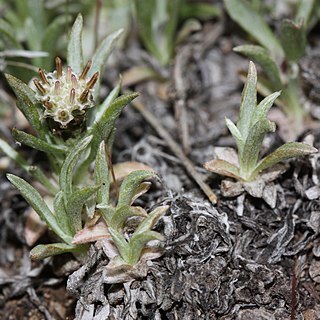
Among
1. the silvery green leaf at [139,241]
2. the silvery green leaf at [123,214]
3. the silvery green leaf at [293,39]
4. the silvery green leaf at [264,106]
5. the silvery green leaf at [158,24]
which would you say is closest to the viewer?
the silvery green leaf at [139,241]

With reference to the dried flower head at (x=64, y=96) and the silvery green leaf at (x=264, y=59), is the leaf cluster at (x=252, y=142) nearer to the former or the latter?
the silvery green leaf at (x=264, y=59)

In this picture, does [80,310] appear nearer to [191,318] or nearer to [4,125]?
[191,318]

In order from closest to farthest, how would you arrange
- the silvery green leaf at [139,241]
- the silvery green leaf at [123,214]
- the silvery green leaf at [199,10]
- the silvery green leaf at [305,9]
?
the silvery green leaf at [139,241] → the silvery green leaf at [123,214] → the silvery green leaf at [305,9] → the silvery green leaf at [199,10]

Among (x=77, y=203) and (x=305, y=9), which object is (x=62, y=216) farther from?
(x=305, y=9)

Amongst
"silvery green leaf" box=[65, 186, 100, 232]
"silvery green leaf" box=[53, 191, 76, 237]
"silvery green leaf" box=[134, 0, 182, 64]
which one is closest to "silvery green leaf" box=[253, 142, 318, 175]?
"silvery green leaf" box=[65, 186, 100, 232]

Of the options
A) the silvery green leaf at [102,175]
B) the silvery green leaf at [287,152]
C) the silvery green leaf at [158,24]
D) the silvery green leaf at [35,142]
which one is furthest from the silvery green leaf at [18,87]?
the silvery green leaf at [158,24]

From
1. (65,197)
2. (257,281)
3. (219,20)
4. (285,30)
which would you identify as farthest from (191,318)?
(219,20)

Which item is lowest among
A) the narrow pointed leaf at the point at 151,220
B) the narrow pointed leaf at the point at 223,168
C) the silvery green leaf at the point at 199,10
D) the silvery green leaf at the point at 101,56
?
the narrow pointed leaf at the point at 223,168
